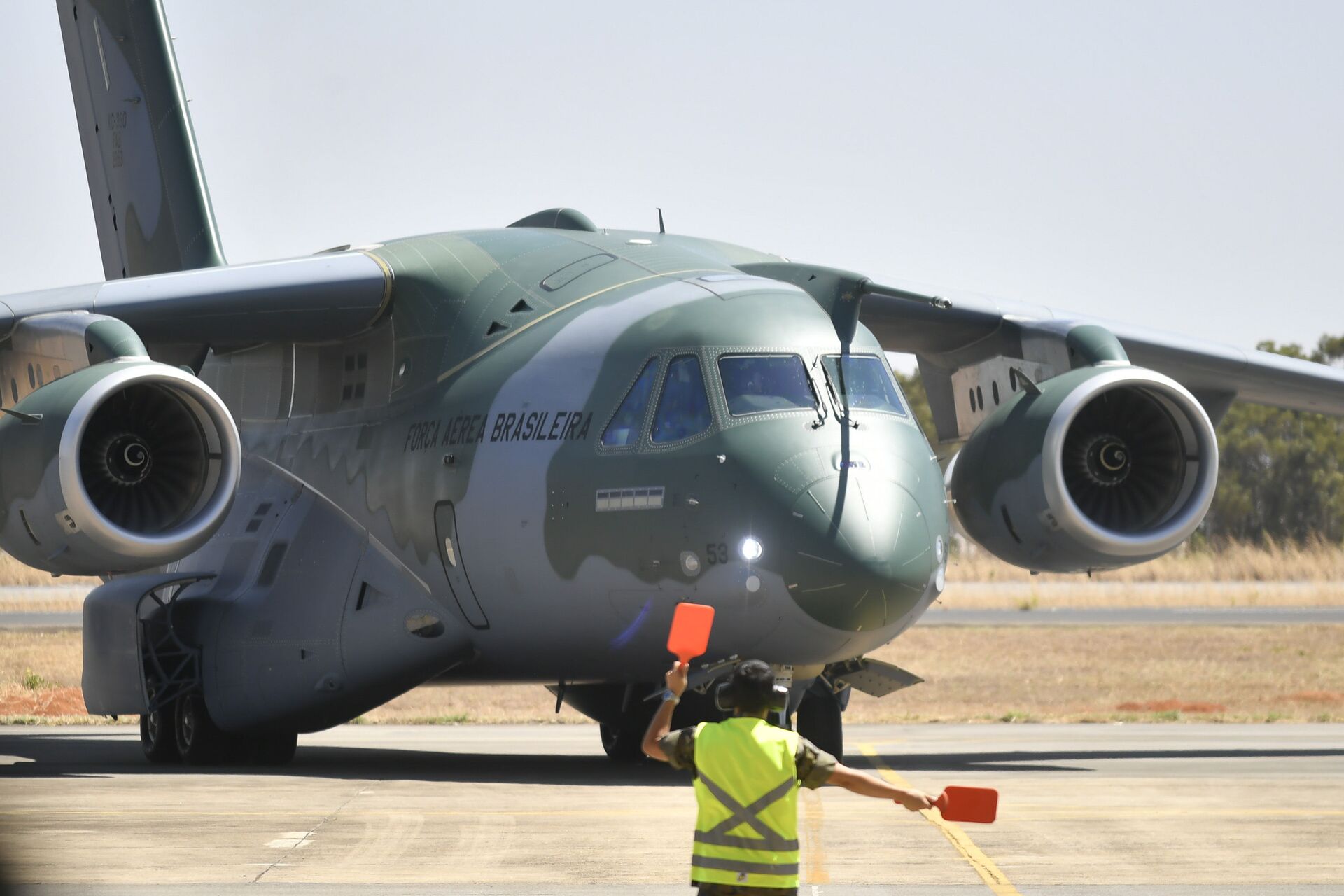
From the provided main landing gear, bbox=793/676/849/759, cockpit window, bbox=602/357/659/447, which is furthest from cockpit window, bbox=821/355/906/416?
main landing gear, bbox=793/676/849/759

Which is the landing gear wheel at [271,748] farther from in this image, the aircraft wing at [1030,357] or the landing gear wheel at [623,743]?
the aircraft wing at [1030,357]

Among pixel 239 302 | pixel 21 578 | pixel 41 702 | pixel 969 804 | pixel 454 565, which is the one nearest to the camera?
pixel 969 804

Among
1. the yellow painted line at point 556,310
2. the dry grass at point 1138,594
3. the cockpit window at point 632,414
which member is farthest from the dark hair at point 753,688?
the dry grass at point 1138,594

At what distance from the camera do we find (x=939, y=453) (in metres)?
18.6

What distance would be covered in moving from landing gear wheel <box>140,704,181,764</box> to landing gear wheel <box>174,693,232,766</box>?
0.65 ft

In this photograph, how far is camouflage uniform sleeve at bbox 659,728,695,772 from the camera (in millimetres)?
6977

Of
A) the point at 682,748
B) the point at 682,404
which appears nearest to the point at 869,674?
the point at 682,404

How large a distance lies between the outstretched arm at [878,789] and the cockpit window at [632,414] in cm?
740

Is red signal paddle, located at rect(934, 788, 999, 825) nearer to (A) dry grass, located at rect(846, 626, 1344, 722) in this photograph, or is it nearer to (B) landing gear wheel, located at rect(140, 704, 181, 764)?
(B) landing gear wheel, located at rect(140, 704, 181, 764)

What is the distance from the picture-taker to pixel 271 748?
17094 mm

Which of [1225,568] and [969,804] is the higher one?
[969,804]

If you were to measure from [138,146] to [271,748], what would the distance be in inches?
302

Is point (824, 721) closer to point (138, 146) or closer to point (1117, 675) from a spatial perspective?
point (138, 146)

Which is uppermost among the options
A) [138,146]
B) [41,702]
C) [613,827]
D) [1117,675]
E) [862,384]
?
[138,146]
